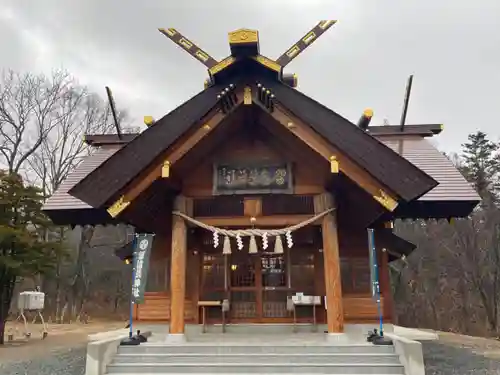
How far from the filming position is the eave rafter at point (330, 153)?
23.2 feet

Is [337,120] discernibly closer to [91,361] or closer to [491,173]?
[91,361]

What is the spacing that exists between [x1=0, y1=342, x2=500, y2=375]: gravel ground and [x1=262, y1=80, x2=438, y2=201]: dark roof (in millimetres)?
3850

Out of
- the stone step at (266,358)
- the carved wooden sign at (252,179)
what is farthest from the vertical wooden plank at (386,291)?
the carved wooden sign at (252,179)

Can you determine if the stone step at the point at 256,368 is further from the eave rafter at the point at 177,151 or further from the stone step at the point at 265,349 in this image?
the eave rafter at the point at 177,151

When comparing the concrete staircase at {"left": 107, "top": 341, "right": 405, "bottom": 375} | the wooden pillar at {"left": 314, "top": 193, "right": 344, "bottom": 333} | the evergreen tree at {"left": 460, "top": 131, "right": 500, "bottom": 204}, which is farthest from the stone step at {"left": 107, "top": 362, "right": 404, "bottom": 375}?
the evergreen tree at {"left": 460, "top": 131, "right": 500, "bottom": 204}

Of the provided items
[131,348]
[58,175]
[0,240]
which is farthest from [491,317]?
[58,175]

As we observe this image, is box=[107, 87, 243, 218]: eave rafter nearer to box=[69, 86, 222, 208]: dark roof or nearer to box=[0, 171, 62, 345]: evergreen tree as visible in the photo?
box=[69, 86, 222, 208]: dark roof

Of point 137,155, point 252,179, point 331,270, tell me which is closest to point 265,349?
point 331,270

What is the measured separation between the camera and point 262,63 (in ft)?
26.1

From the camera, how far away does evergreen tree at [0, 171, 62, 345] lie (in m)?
13.3

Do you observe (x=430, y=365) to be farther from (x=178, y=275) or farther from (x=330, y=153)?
(x=178, y=275)

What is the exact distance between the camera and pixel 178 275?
7723 mm

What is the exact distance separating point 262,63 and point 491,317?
20601 mm

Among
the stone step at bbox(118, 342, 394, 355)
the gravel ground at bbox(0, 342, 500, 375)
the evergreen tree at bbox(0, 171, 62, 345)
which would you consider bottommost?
the gravel ground at bbox(0, 342, 500, 375)
